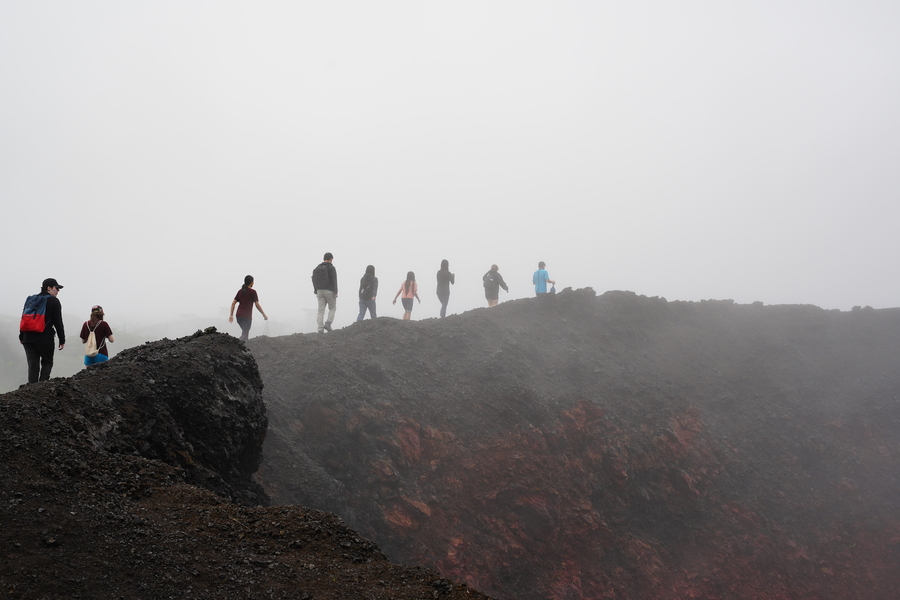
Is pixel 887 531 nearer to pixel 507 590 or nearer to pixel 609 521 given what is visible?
pixel 609 521

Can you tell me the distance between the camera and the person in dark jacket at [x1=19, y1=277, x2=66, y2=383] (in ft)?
27.6

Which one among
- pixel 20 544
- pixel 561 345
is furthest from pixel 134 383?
pixel 561 345

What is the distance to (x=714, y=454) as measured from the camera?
14.5m

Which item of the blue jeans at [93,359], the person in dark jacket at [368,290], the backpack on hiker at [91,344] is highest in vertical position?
the person in dark jacket at [368,290]

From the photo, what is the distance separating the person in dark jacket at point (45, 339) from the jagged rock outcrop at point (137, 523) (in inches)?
84.6

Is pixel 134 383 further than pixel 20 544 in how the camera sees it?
Yes

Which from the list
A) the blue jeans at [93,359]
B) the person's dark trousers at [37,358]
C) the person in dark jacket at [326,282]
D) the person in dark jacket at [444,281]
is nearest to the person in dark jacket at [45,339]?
the person's dark trousers at [37,358]

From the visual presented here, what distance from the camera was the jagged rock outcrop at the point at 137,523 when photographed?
13.0ft

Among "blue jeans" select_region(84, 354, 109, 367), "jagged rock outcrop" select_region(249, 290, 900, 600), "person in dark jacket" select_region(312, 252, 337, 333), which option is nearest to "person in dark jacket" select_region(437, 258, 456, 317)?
"jagged rock outcrop" select_region(249, 290, 900, 600)

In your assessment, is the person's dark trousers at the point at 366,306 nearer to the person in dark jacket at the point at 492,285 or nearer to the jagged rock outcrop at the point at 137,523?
the person in dark jacket at the point at 492,285

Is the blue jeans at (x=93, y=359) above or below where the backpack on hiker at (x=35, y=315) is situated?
below

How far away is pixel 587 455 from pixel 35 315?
12.1m

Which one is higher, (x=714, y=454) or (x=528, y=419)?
(x=528, y=419)

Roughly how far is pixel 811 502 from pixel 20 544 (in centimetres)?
1699
